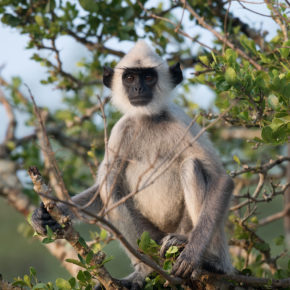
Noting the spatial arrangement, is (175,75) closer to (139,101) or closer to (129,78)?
(129,78)

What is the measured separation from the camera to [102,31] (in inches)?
234

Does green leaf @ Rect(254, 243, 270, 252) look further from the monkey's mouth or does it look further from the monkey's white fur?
the monkey's mouth

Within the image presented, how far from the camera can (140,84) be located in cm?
556

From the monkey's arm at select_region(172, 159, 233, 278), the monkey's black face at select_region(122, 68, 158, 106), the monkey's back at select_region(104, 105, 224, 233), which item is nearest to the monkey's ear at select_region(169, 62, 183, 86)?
the monkey's black face at select_region(122, 68, 158, 106)

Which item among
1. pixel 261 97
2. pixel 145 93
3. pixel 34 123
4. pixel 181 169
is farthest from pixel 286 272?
pixel 34 123

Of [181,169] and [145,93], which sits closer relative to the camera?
[181,169]

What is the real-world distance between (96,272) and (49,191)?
0.78 m

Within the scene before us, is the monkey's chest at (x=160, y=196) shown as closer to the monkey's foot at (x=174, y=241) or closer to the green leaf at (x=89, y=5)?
the monkey's foot at (x=174, y=241)

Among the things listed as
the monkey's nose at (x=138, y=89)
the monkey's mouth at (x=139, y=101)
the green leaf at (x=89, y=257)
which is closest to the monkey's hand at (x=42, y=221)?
the green leaf at (x=89, y=257)

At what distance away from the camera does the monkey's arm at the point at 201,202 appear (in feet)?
14.7

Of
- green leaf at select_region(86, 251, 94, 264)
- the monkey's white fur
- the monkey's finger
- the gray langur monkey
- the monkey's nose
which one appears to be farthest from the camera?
the monkey's white fur

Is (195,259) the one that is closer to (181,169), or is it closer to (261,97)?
(181,169)

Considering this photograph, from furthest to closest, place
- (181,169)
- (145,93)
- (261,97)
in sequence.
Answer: (145,93) → (181,169) → (261,97)

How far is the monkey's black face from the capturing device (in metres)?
5.46
